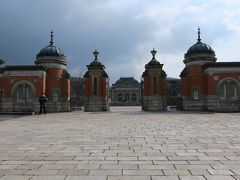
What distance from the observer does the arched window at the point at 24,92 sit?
27.3 m

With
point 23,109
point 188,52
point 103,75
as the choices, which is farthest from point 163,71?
point 23,109

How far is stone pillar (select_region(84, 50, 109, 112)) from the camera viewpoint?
97.8 feet

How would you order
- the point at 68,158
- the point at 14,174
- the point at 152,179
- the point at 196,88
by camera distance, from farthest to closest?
the point at 196,88
the point at 68,158
the point at 14,174
the point at 152,179

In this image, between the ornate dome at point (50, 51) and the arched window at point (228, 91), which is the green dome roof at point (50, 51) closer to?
the ornate dome at point (50, 51)

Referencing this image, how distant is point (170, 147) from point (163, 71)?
2325cm

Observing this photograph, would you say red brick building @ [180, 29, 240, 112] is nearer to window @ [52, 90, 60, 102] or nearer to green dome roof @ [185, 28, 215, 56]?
green dome roof @ [185, 28, 215, 56]

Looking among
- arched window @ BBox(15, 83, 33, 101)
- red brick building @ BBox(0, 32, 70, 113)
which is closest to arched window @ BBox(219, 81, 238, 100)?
red brick building @ BBox(0, 32, 70, 113)

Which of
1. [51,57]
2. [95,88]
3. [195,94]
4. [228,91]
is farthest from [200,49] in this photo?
[51,57]

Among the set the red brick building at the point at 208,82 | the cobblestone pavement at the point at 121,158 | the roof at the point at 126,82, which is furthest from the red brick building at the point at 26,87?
the roof at the point at 126,82

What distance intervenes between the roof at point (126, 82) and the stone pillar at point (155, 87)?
56725mm

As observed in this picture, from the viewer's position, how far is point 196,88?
29500mm

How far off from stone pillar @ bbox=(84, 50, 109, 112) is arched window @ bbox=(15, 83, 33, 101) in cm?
562

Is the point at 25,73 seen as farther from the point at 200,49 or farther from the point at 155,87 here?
the point at 200,49

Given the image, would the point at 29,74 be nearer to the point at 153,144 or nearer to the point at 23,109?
the point at 23,109
